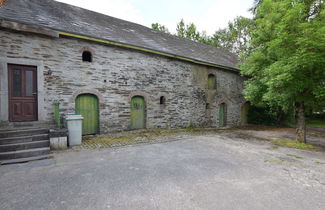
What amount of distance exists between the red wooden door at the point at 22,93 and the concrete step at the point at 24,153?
1.93 meters

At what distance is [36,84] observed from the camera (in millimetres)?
6094

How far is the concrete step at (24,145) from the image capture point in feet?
14.8

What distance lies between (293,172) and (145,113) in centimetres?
677

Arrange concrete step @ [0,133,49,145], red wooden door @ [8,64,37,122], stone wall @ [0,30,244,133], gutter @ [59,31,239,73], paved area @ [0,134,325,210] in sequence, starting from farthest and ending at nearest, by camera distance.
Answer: gutter @ [59,31,239,73] < stone wall @ [0,30,244,133] < red wooden door @ [8,64,37,122] < concrete step @ [0,133,49,145] < paved area @ [0,134,325,210]

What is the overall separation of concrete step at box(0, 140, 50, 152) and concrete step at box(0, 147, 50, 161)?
154 mm

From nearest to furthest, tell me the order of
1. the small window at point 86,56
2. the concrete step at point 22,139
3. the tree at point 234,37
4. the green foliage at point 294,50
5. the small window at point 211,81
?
the concrete step at point 22,139, the green foliage at point 294,50, the small window at point 86,56, the small window at point 211,81, the tree at point 234,37

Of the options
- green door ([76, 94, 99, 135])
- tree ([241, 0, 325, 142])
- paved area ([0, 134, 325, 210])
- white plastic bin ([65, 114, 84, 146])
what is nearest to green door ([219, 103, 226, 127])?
Answer: tree ([241, 0, 325, 142])

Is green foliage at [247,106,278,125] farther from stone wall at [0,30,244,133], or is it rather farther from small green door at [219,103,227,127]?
small green door at [219,103,227,127]

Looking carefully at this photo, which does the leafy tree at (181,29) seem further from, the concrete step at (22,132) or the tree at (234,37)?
the concrete step at (22,132)

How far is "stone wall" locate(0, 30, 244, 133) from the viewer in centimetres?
625

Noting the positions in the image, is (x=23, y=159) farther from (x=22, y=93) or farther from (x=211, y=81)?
(x=211, y=81)

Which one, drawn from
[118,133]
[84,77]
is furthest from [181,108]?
[84,77]

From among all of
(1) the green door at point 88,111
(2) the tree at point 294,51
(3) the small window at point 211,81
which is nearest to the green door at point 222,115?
(3) the small window at point 211,81

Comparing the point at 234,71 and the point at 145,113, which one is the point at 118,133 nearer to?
the point at 145,113
